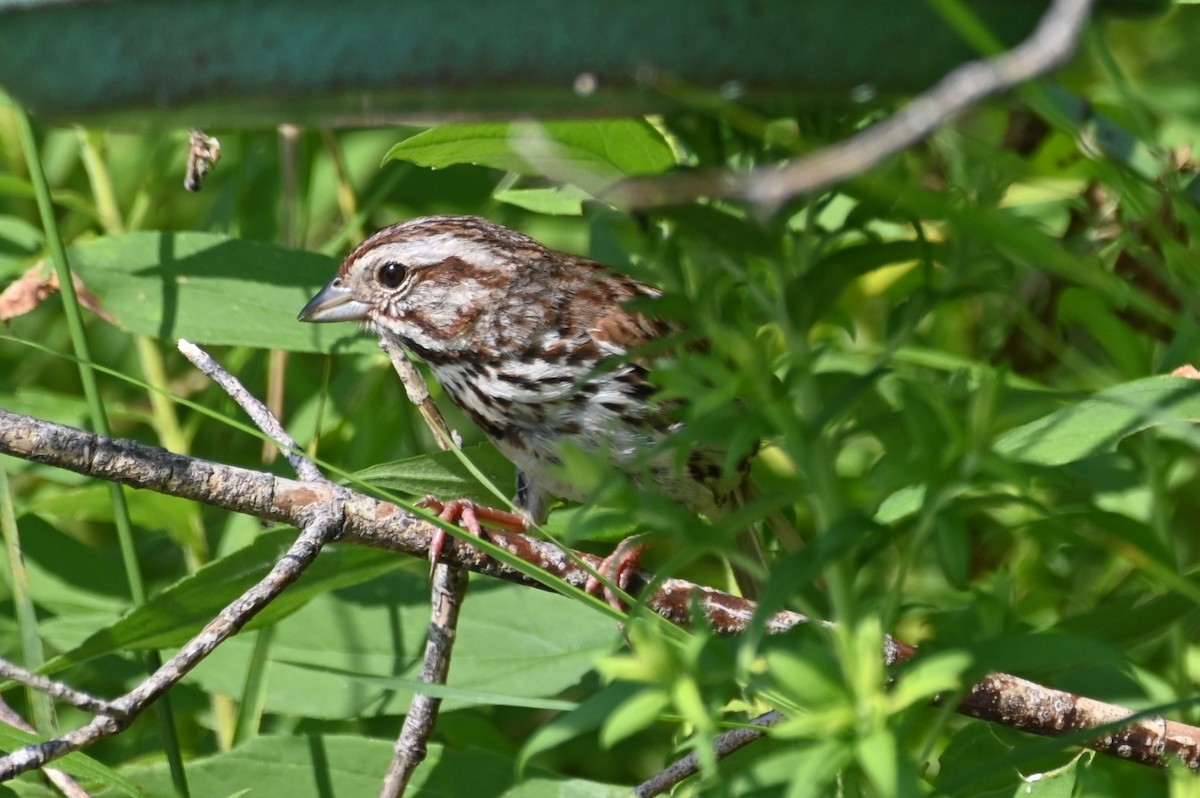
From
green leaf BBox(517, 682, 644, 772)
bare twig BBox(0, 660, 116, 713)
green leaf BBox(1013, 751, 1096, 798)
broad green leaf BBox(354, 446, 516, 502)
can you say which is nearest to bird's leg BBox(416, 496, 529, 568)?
broad green leaf BBox(354, 446, 516, 502)

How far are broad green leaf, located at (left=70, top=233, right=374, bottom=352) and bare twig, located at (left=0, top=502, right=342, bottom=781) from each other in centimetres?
91

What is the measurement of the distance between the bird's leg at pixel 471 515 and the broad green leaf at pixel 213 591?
0.68 ft

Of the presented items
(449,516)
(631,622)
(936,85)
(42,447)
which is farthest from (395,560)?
(936,85)

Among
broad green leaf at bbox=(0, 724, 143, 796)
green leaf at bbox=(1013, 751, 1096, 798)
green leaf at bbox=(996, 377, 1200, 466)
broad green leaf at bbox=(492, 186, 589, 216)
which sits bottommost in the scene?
broad green leaf at bbox=(0, 724, 143, 796)

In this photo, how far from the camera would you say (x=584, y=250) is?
446 centimetres

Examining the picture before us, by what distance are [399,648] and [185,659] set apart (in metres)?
1.17

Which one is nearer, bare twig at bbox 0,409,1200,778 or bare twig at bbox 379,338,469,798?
bare twig at bbox 0,409,1200,778

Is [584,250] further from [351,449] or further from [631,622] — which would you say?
[631,622]

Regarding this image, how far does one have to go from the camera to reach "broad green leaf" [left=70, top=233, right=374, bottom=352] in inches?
120

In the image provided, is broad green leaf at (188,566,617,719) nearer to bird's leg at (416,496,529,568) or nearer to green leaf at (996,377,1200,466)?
bird's leg at (416,496,529,568)

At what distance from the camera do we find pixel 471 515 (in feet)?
9.43

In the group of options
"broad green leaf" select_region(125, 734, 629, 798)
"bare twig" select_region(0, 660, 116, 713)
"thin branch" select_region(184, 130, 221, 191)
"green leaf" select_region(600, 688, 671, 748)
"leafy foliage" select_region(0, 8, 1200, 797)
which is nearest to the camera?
"green leaf" select_region(600, 688, 671, 748)

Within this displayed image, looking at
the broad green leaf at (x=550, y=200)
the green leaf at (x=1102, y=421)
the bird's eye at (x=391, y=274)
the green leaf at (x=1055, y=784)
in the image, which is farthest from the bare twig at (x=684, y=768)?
the bird's eye at (x=391, y=274)

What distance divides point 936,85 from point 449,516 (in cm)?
174
